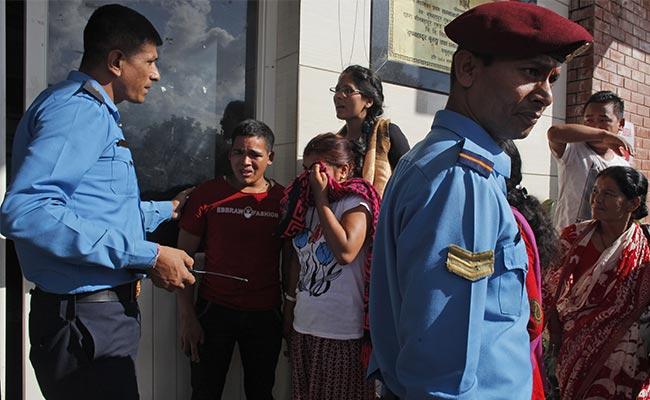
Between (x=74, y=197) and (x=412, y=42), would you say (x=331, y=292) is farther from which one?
(x=412, y=42)

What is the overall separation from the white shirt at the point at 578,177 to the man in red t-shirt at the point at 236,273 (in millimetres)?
2081

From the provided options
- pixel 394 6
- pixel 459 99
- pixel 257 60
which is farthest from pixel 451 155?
pixel 394 6

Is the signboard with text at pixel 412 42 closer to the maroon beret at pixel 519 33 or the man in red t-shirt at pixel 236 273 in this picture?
the man in red t-shirt at pixel 236 273

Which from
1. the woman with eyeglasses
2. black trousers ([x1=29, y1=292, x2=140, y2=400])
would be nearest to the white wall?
the woman with eyeglasses

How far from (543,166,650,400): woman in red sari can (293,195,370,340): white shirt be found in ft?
3.76

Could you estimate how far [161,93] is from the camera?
105 inches

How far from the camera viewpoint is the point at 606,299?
8.27ft

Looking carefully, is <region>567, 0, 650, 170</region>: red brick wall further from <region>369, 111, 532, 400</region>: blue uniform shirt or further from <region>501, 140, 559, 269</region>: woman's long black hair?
<region>369, 111, 532, 400</region>: blue uniform shirt

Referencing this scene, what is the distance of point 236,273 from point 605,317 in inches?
74.6

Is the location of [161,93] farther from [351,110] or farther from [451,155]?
[451,155]

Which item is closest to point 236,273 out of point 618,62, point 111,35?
point 111,35

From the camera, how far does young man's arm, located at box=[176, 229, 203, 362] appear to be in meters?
2.37

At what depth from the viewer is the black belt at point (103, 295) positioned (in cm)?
152

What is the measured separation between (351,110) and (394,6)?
118cm
